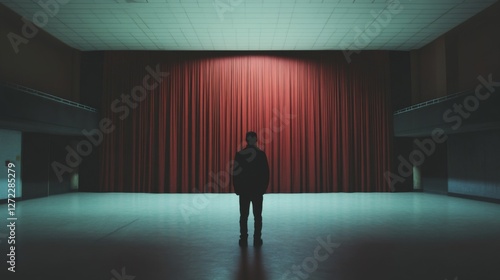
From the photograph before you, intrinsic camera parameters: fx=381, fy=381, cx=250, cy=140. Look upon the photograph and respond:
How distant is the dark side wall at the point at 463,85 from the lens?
10.7 m

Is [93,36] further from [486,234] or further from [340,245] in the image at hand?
[486,234]

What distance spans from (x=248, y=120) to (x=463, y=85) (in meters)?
7.17

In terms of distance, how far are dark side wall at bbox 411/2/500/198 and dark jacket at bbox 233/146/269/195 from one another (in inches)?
341

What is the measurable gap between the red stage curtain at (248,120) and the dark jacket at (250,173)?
922 cm

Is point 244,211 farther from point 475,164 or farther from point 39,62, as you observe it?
point 39,62

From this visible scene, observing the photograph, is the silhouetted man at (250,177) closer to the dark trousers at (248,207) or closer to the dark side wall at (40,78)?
the dark trousers at (248,207)

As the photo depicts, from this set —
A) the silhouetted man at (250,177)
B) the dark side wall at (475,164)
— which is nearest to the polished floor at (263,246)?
the silhouetted man at (250,177)

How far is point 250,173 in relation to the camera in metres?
4.74

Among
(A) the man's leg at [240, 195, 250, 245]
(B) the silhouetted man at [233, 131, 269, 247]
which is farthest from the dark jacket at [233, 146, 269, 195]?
(A) the man's leg at [240, 195, 250, 245]

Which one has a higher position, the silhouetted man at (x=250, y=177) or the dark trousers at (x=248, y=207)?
the silhouetted man at (x=250, y=177)

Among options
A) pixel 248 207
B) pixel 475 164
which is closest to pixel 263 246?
pixel 248 207

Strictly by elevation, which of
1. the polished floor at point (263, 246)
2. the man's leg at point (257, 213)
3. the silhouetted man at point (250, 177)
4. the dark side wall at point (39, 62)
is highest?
the dark side wall at point (39, 62)

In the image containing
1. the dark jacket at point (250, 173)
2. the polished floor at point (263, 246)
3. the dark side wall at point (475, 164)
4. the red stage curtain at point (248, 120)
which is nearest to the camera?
the polished floor at point (263, 246)

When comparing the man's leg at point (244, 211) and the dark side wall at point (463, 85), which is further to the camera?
the dark side wall at point (463, 85)
